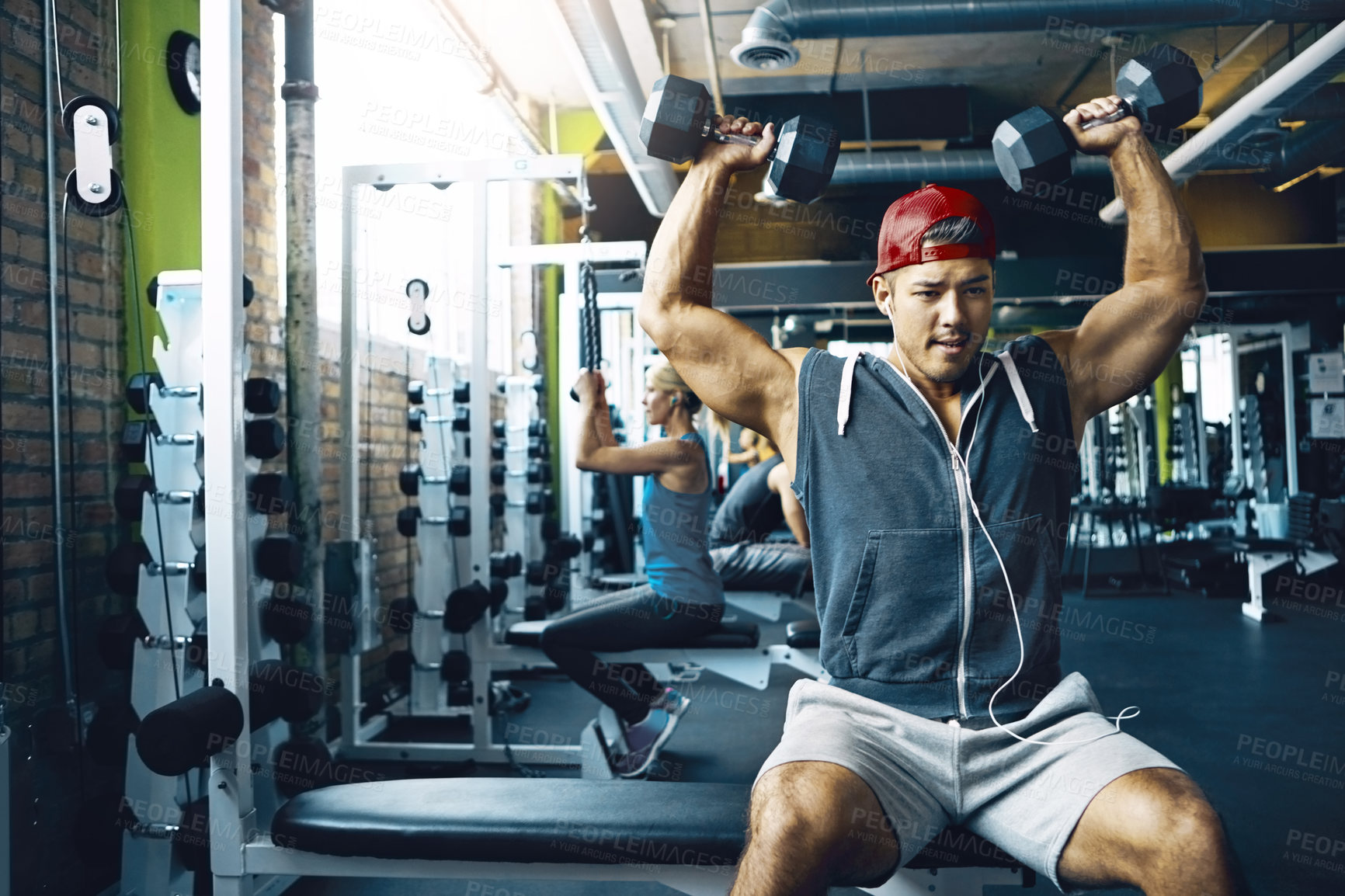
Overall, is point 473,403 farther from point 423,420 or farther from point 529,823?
point 529,823

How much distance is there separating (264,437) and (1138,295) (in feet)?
5.62

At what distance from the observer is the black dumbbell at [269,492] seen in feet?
7.04

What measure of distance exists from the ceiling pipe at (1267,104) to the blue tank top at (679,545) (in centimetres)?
191

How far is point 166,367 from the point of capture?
7.26ft

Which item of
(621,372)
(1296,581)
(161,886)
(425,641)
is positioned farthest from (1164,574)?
(161,886)

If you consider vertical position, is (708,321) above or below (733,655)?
above

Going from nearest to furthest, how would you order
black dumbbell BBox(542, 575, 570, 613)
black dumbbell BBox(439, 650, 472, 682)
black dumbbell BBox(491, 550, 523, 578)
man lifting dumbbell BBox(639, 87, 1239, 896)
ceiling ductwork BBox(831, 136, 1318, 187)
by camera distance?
man lifting dumbbell BBox(639, 87, 1239, 896), black dumbbell BBox(439, 650, 472, 682), black dumbbell BBox(491, 550, 523, 578), black dumbbell BBox(542, 575, 570, 613), ceiling ductwork BBox(831, 136, 1318, 187)

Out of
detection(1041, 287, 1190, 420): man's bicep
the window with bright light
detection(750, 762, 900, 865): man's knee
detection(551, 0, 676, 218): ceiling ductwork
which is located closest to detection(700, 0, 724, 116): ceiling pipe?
detection(551, 0, 676, 218): ceiling ductwork

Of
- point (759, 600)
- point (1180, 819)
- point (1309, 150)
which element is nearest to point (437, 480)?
point (759, 600)

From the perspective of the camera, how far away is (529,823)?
4.99 feet

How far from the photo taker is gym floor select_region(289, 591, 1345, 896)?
233 centimetres

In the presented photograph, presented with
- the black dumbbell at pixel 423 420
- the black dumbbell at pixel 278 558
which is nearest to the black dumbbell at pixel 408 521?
the black dumbbell at pixel 423 420

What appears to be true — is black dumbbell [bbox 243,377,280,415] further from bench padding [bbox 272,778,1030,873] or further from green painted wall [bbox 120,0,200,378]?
bench padding [bbox 272,778,1030,873]

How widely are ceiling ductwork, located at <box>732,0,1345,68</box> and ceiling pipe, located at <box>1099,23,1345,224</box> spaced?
6.3 inches
